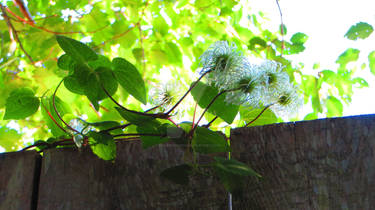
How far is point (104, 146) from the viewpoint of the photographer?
Answer: 62cm

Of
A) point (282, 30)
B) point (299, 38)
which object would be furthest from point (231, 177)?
point (282, 30)

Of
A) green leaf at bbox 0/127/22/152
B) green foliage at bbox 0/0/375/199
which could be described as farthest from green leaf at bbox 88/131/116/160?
green leaf at bbox 0/127/22/152

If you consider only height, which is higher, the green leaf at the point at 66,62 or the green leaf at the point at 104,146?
the green leaf at the point at 66,62

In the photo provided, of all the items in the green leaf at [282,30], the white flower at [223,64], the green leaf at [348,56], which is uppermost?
the green leaf at [282,30]

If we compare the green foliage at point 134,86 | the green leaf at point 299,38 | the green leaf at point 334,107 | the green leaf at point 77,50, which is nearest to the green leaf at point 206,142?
the green foliage at point 134,86

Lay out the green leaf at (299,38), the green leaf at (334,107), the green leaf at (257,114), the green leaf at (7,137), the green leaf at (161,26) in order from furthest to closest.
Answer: the green leaf at (161,26)
the green leaf at (299,38)
the green leaf at (334,107)
the green leaf at (7,137)
the green leaf at (257,114)

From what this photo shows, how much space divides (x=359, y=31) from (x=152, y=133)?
37.0 inches

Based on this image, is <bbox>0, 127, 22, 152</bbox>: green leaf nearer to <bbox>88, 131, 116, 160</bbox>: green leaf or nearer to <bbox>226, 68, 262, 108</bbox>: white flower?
<bbox>88, 131, 116, 160</bbox>: green leaf

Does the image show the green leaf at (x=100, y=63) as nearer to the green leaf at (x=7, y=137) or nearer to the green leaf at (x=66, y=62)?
the green leaf at (x=66, y=62)

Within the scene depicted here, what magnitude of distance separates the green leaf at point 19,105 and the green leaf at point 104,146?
167mm

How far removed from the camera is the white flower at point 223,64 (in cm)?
54

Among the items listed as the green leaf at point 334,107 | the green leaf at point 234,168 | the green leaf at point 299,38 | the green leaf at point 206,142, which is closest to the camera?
the green leaf at point 234,168

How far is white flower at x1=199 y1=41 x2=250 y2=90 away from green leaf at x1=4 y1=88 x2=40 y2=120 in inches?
15.0

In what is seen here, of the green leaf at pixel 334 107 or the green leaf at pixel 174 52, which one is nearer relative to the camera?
the green leaf at pixel 334 107
